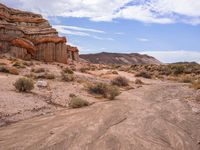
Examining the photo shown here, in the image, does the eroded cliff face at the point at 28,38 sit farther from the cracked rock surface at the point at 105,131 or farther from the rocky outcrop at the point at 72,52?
the cracked rock surface at the point at 105,131

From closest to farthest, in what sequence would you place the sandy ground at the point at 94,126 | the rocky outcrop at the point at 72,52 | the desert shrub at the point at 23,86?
the sandy ground at the point at 94,126 → the desert shrub at the point at 23,86 → the rocky outcrop at the point at 72,52

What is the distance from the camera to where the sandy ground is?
8.71 meters

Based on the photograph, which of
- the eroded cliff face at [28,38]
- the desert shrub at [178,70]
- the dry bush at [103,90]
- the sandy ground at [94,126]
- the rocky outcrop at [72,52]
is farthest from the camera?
the rocky outcrop at [72,52]

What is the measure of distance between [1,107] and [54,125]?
357 cm

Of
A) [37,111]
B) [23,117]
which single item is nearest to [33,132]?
[23,117]

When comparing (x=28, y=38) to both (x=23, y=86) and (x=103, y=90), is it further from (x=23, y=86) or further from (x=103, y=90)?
(x=23, y=86)

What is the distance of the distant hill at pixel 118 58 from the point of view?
124m

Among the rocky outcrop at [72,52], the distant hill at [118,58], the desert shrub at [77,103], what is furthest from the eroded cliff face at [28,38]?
the distant hill at [118,58]

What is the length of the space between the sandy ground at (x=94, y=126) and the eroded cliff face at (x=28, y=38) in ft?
88.4

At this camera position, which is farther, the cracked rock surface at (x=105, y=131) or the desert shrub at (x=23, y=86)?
the desert shrub at (x=23, y=86)

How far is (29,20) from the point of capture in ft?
163

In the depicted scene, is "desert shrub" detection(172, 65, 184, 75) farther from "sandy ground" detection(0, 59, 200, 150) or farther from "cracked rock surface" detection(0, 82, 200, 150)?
"cracked rock surface" detection(0, 82, 200, 150)

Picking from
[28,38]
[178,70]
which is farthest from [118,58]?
[28,38]

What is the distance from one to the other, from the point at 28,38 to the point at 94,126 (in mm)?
37015
